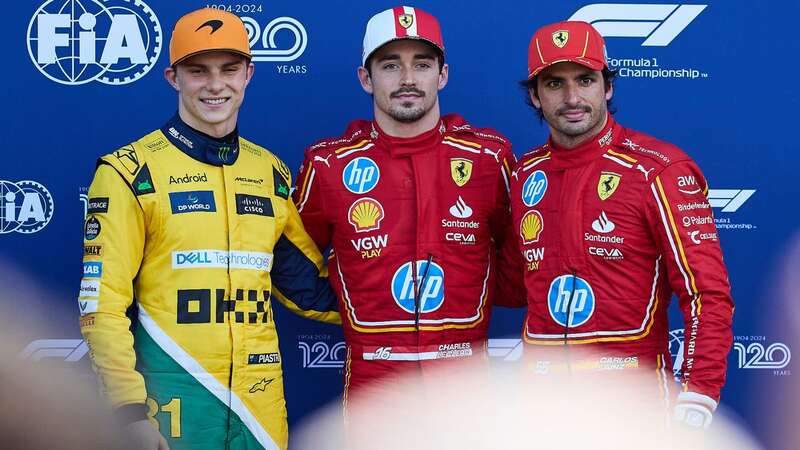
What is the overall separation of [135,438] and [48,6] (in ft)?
5.52

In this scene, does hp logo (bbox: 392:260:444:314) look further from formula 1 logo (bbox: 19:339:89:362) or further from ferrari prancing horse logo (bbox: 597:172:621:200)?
formula 1 logo (bbox: 19:339:89:362)

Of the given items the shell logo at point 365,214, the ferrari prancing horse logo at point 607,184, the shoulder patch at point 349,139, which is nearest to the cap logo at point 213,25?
the shoulder patch at point 349,139

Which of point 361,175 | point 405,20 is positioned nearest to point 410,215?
point 361,175

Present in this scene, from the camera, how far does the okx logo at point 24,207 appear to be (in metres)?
3.30

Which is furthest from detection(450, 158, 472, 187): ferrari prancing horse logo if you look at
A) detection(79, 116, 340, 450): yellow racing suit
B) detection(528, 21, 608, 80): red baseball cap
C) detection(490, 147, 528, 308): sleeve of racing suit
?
detection(79, 116, 340, 450): yellow racing suit

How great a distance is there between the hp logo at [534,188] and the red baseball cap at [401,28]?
0.48 m

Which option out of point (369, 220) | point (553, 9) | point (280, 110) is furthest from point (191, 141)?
point (553, 9)

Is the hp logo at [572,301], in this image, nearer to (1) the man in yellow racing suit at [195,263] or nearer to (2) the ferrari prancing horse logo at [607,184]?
(2) the ferrari prancing horse logo at [607,184]

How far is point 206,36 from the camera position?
2.59 metres

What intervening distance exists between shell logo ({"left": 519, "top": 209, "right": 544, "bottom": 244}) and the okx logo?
5.58ft

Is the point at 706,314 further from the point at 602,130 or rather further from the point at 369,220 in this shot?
the point at 369,220

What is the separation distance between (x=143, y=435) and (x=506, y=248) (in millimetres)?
1193

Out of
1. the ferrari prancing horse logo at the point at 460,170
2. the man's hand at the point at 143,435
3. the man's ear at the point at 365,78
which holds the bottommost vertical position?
the man's hand at the point at 143,435

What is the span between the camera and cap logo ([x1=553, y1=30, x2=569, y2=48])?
8.59 ft
